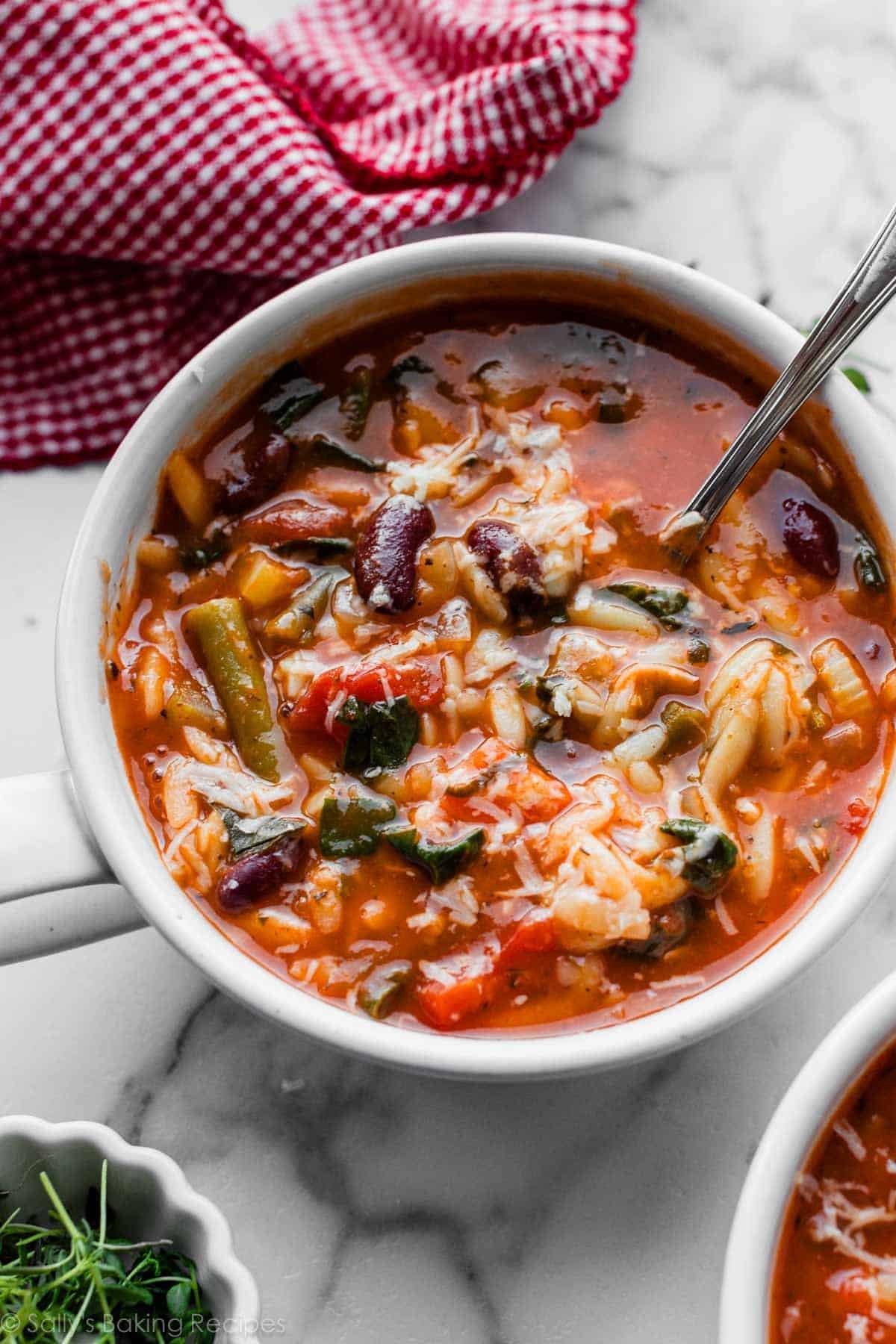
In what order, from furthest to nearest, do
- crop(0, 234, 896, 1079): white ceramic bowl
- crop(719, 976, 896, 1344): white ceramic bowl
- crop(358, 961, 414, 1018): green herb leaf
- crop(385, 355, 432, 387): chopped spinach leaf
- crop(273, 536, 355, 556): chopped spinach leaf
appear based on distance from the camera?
crop(385, 355, 432, 387): chopped spinach leaf < crop(273, 536, 355, 556): chopped spinach leaf < crop(358, 961, 414, 1018): green herb leaf < crop(0, 234, 896, 1079): white ceramic bowl < crop(719, 976, 896, 1344): white ceramic bowl

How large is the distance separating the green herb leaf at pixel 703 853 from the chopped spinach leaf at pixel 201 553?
843 millimetres

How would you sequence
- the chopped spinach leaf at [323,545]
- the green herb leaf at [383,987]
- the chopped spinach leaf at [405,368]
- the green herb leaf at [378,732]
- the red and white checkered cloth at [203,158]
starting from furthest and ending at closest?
1. the red and white checkered cloth at [203,158]
2. the chopped spinach leaf at [405,368]
3. the chopped spinach leaf at [323,545]
4. the green herb leaf at [378,732]
5. the green herb leaf at [383,987]

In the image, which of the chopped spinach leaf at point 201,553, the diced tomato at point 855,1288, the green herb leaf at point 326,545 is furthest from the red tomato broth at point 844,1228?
the chopped spinach leaf at point 201,553

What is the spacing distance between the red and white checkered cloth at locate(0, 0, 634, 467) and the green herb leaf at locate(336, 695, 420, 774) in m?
0.93

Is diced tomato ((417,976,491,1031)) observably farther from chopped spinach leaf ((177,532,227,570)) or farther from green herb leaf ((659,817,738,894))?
chopped spinach leaf ((177,532,227,570))

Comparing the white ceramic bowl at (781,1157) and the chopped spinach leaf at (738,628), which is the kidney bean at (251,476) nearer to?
the chopped spinach leaf at (738,628)

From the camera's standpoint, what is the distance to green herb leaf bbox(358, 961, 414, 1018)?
7.41 feet

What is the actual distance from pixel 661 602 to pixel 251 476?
70 centimetres

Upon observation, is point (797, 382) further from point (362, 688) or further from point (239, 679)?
point (239, 679)

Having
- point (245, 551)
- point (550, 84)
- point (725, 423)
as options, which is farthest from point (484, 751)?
point (550, 84)

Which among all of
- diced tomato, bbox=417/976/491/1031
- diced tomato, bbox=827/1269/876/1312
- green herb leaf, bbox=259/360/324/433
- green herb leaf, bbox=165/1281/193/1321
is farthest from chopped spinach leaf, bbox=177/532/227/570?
diced tomato, bbox=827/1269/876/1312

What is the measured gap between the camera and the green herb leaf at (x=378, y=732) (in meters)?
2.36

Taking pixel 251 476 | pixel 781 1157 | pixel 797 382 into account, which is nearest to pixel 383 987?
pixel 781 1157

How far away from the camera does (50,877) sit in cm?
221
